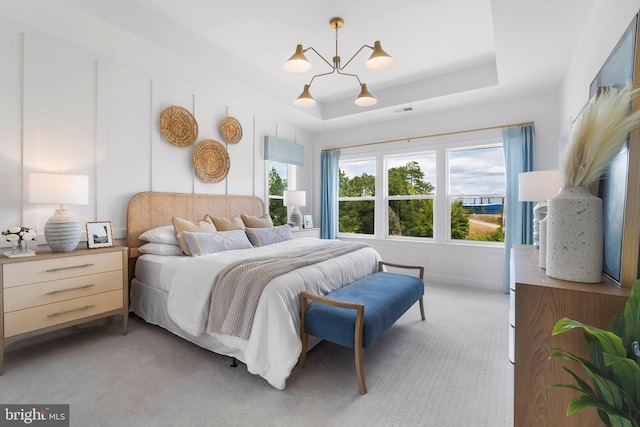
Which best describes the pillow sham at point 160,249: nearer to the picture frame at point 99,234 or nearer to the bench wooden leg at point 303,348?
the picture frame at point 99,234

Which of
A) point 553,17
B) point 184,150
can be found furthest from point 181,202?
point 553,17

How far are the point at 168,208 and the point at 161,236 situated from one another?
0.53 meters

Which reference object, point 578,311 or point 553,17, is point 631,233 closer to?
point 578,311

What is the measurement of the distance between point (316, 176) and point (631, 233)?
5002 millimetres

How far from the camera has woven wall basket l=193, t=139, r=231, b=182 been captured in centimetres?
378

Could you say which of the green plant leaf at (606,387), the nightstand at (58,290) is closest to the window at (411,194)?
the nightstand at (58,290)

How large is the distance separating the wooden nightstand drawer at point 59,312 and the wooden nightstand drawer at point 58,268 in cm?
21

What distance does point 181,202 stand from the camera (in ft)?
11.7

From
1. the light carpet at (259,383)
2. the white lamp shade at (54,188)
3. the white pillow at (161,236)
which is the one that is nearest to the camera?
the light carpet at (259,383)

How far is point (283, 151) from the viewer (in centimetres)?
496

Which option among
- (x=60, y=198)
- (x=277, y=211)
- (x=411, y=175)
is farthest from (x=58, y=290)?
(x=411, y=175)

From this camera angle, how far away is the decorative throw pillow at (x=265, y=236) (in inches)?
139

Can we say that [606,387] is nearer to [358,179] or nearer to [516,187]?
[516,187]

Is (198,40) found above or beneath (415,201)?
above
